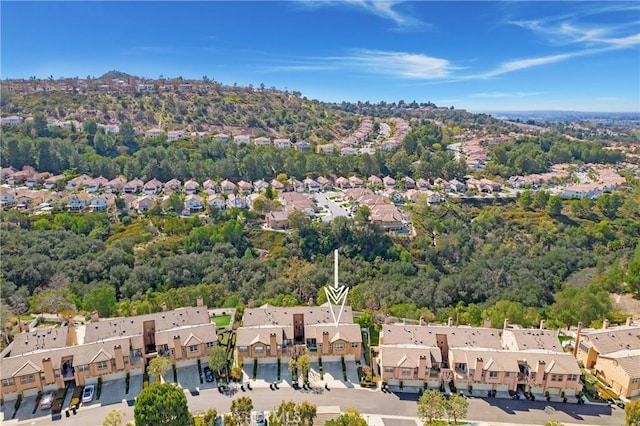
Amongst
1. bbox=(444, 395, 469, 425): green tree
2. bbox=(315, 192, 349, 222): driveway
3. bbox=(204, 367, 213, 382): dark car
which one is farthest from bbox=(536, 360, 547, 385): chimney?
bbox=(315, 192, 349, 222): driveway

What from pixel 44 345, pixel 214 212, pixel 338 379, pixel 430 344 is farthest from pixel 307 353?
pixel 214 212

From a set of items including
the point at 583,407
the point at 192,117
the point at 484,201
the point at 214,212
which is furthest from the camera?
the point at 192,117

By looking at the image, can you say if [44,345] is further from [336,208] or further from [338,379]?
[336,208]

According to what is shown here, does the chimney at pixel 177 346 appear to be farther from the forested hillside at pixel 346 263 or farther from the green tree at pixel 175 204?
the green tree at pixel 175 204

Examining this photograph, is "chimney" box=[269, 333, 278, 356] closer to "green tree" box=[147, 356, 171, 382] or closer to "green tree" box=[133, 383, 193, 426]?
"green tree" box=[147, 356, 171, 382]

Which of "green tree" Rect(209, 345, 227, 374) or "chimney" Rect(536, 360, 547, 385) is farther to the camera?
"green tree" Rect(209, 345, 227, 374)

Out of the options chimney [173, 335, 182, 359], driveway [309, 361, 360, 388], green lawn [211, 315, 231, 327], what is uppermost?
chimney [173, 335, 182, 359]

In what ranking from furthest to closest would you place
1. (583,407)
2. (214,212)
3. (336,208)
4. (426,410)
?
(336,208) → (214,212) → (583,407) → (426,410)
